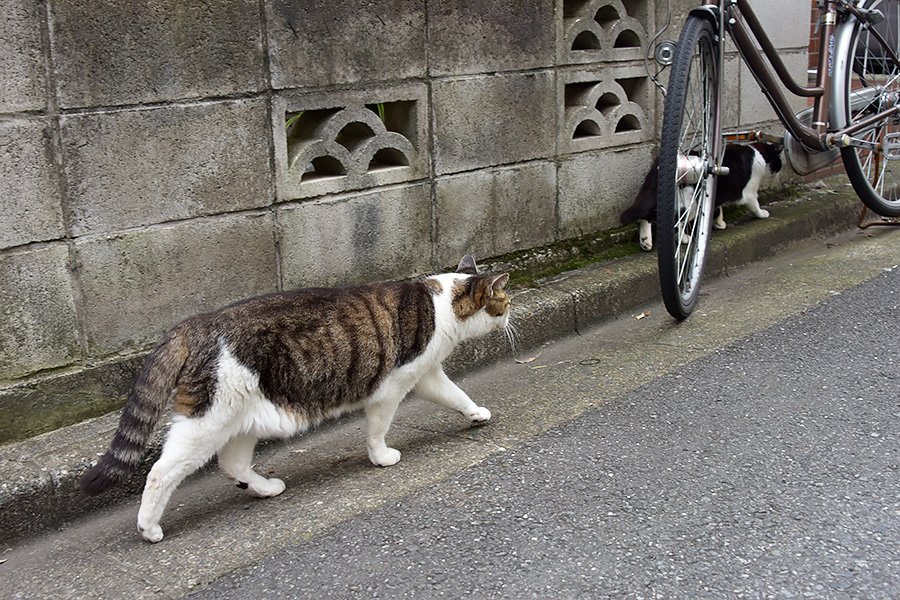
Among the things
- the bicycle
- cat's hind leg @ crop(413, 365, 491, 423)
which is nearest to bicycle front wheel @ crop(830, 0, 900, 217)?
the bicycle

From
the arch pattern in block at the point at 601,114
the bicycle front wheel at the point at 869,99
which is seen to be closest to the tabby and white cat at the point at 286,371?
the arch pattern in block at the point at 601,114

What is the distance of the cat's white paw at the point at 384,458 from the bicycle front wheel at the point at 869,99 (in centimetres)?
383

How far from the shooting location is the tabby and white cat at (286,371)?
9.07ft

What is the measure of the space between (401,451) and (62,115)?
1777 millimetres

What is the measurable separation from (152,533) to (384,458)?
87 centimetres

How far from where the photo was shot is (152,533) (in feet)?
9.18

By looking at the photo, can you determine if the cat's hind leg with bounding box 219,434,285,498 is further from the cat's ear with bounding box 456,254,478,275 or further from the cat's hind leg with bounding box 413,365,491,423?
the cat's ear with bounding box 456,254,478,275

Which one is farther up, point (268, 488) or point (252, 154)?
point (252, 154)

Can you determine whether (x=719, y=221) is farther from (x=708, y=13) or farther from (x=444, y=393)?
(x=444, y=393)

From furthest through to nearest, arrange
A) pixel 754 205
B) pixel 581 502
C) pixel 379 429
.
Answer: pixel 754 205 → pixel 379 429 → pixel 581 502

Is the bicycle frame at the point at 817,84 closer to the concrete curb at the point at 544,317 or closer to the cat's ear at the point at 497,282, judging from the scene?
the concrete curb at the point at 544,317

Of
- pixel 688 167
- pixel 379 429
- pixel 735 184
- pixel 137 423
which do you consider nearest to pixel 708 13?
pixel 688 167

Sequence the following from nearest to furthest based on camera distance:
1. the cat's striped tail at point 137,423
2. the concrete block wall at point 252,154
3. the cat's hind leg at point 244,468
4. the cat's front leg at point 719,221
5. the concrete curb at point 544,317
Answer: the cat's striped tail at point 137,423
the concrete curb at point 544,317
the cat's hind leg at point 244,468
the concrete block wall at point 252,154
the cat's front leg at point 719,221

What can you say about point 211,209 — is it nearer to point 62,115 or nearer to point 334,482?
point 62,115
